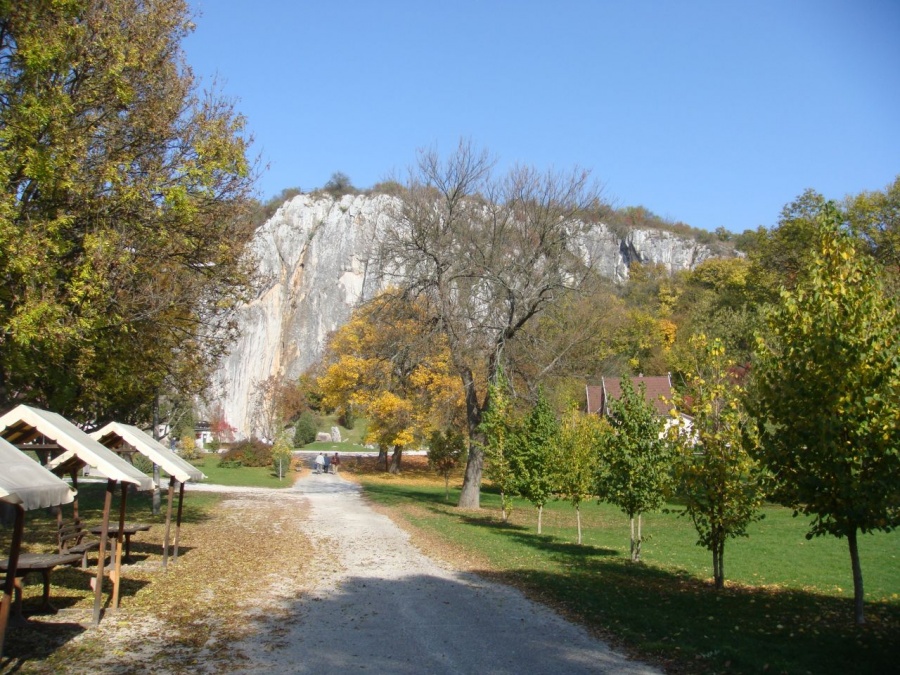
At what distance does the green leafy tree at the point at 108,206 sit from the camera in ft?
36.6

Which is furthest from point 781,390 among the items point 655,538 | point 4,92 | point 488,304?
point 488,304

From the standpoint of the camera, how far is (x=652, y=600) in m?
10.4

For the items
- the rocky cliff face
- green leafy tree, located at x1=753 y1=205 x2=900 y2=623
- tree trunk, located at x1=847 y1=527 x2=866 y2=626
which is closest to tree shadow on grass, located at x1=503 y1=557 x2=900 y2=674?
tree trunk, located at x1=847 y1=527 x2=866 y2=626

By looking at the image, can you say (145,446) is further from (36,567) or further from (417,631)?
(417,631)

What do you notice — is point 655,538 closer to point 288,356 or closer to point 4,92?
point 4,92

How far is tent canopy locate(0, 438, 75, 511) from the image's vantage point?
17.4 ft

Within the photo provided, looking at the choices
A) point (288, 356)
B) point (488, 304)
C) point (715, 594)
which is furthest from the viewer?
point (288, 356)

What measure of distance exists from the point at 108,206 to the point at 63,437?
6.24 meters

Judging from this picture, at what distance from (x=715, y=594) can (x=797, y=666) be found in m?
4.45

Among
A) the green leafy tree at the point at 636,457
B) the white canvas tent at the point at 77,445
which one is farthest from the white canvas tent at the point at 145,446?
the green leafy tree at the point at 636,457

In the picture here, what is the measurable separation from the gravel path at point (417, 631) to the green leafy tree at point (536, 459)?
6805 mm

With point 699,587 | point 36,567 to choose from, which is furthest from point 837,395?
point 36,567

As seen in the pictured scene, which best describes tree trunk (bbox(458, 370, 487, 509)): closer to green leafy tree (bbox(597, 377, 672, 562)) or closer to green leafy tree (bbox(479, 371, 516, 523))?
green leafy tree (bbox(479, 371, 516, 523))

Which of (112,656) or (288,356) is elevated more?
(288,356)
